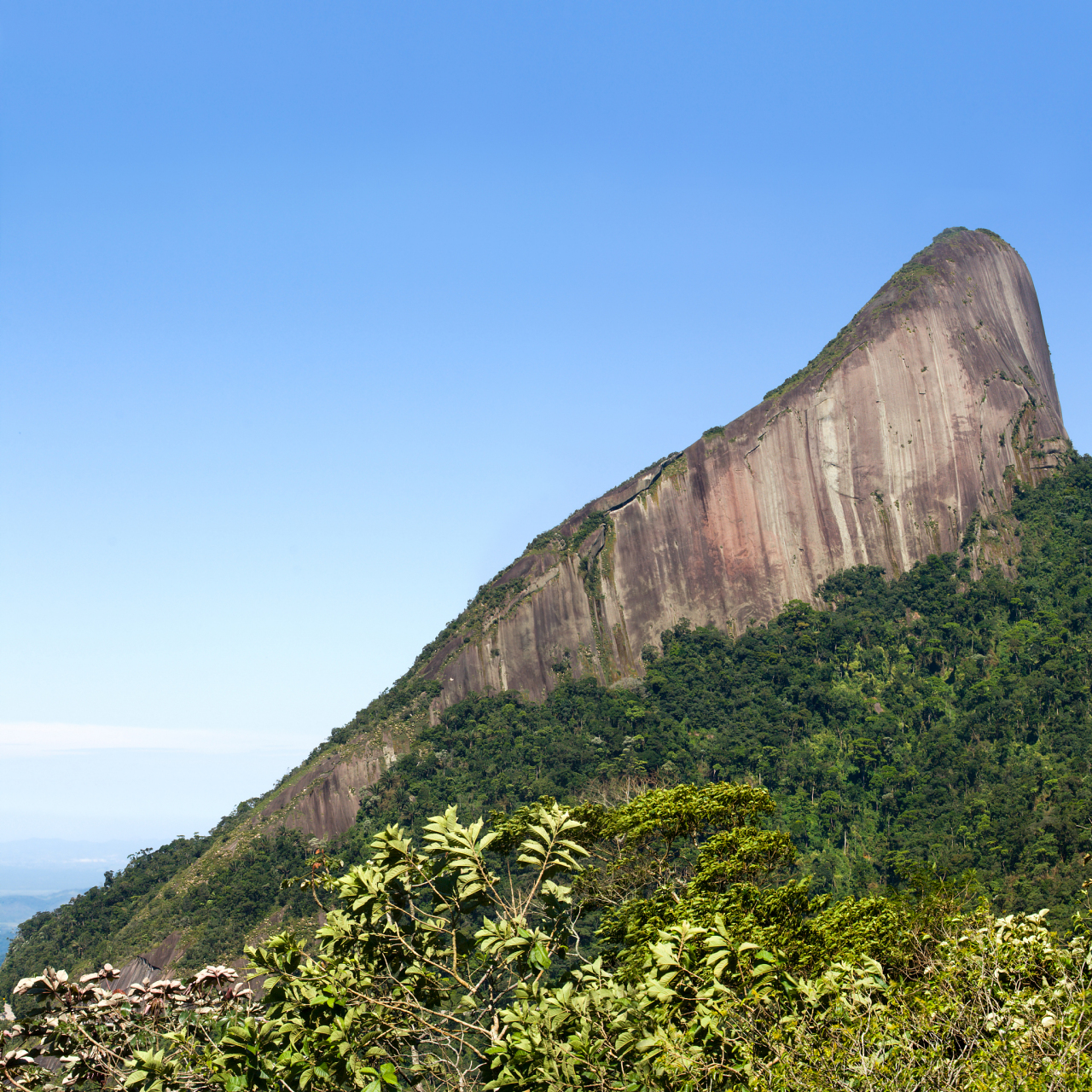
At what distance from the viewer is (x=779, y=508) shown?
68.6 metres

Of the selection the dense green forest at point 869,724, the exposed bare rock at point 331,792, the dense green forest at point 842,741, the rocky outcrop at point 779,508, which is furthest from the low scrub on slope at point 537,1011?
the rocky outcrop at point 779,508

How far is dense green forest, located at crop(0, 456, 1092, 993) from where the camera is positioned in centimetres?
4472

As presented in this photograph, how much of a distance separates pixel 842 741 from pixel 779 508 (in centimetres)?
1776

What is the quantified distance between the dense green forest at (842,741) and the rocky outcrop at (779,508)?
1.92 metres

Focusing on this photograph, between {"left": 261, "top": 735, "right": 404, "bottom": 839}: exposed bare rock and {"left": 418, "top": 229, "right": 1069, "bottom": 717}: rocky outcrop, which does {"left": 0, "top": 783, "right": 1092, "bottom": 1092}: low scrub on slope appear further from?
{"left": 418, "top": 229, "right": 1069, "bottom": 717}: rocky outcrop

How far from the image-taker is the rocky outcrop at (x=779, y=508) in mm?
65875

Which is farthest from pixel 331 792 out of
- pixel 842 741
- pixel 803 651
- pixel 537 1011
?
pixel 537 1011

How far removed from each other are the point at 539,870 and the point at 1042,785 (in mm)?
41295

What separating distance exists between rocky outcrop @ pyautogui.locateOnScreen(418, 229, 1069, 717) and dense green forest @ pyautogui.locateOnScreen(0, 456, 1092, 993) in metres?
1.92

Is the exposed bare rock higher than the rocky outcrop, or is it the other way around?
the rocky outcrop

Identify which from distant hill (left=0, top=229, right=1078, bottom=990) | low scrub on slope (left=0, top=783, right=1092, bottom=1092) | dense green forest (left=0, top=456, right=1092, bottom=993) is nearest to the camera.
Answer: low scrub on slope (left=0, top=783, right=1092, bottom=1092)

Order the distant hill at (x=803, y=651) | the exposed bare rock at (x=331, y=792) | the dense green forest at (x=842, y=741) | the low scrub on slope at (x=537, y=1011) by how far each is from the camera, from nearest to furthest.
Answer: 1. the low scrub on slope at (x=537, y=1011)
2. the dense green forest at (x=842, y=741)
3. the distant hill at (x=803, y=651)
4. the exposed bare rock at (x=331, y=792)

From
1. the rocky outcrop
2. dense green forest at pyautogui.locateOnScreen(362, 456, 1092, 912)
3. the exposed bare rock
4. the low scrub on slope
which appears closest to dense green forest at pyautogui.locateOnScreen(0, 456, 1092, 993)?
dense green forest at pyautogui.locateOnScreen(362, 456, 1092, 912)

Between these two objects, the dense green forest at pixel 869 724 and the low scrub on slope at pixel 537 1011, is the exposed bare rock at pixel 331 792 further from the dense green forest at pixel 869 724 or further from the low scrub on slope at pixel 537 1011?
the low scrub on slope at pixel 537 1011
